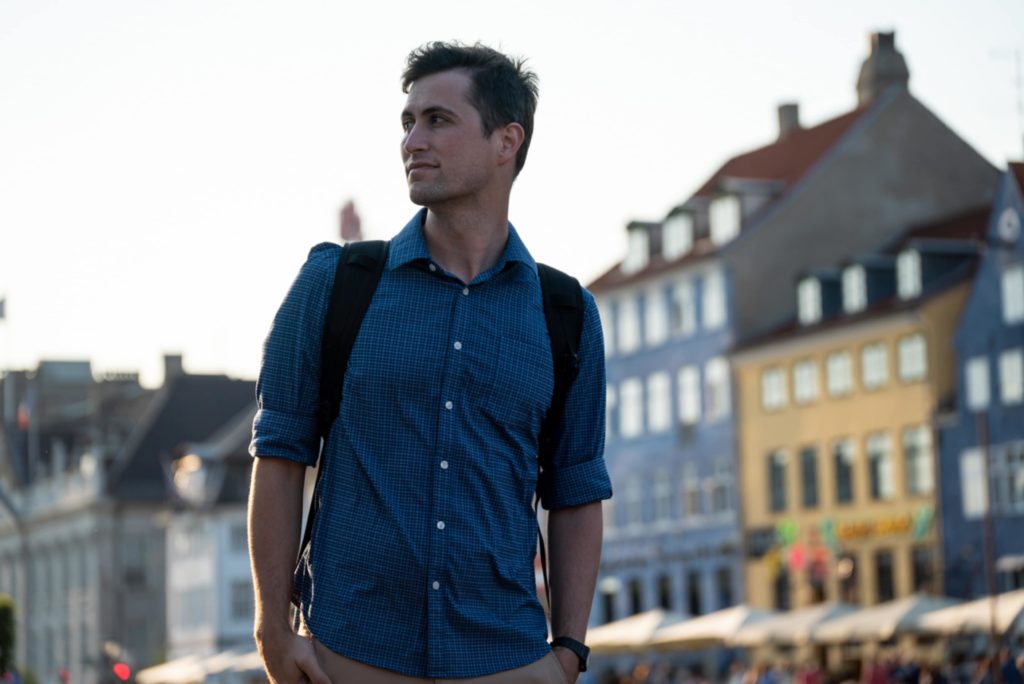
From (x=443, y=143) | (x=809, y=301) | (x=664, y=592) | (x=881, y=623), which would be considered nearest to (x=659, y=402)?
(x=664, y=592)

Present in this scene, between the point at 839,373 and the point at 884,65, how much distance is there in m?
11.2

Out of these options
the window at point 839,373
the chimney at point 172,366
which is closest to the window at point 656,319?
the window at point 839,373

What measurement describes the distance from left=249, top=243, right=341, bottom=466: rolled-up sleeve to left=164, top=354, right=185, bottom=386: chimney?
111 metres

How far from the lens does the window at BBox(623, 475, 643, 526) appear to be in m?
74.6

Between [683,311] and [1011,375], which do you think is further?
[683,311]

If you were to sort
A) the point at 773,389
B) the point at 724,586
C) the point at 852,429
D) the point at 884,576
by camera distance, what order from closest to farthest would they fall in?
the point at 884,576 → the point at 852,429 → the point at 773,389 → the point at 724,586

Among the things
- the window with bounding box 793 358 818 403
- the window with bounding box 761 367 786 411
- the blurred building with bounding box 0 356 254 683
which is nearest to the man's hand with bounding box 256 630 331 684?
the window with bounding box 793 358 818 403

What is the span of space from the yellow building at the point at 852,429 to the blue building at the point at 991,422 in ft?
2.81

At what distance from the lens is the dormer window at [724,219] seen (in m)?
70.5

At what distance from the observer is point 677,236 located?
7400 centimetres

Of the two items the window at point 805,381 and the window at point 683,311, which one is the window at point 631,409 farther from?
the window at point 805,381

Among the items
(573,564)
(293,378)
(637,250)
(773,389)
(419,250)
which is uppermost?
(637,250)

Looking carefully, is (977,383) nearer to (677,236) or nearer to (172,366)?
(677,236)

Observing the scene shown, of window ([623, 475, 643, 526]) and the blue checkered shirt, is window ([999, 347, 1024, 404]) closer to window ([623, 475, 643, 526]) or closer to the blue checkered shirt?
window ([623, 475, 643, 526])
